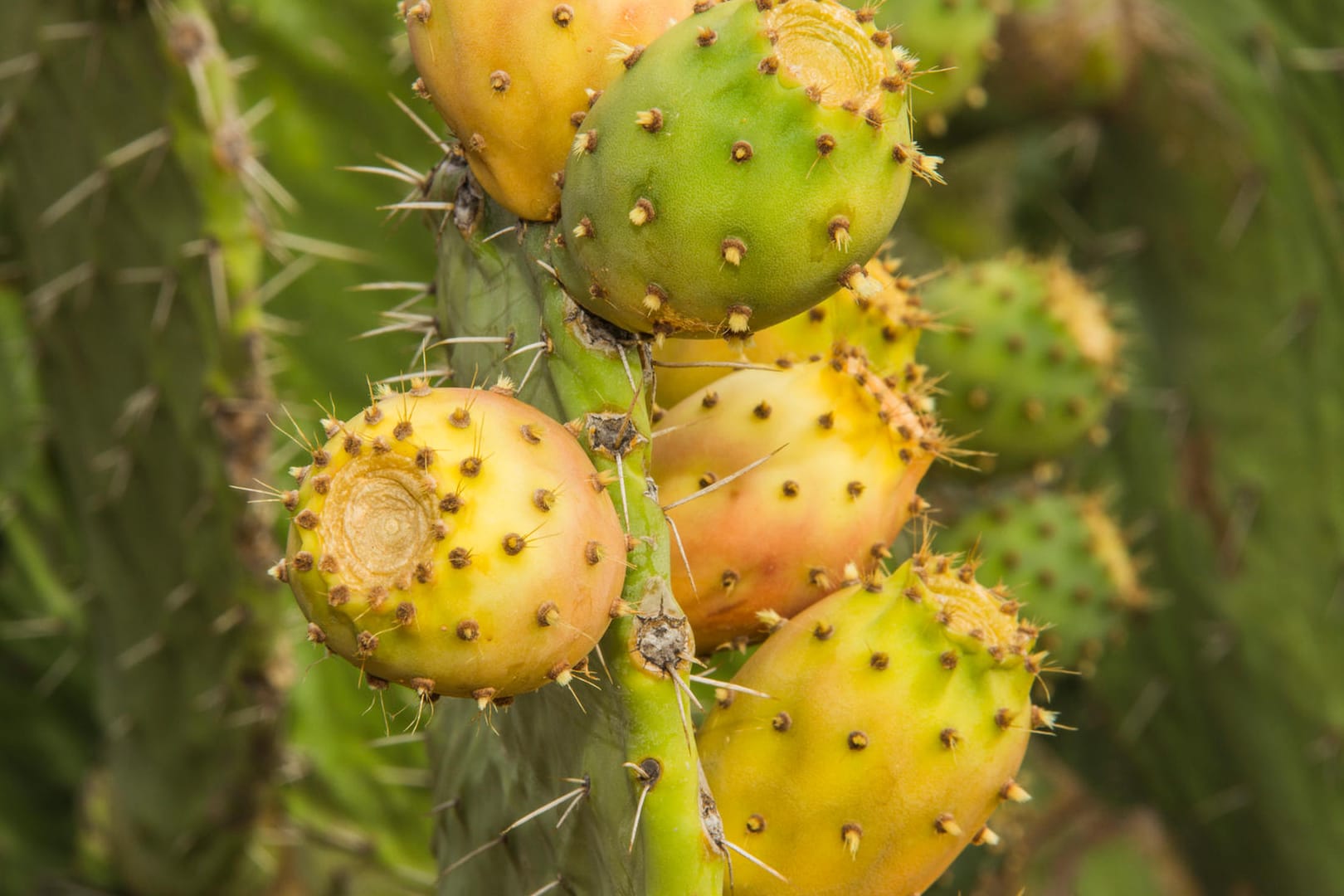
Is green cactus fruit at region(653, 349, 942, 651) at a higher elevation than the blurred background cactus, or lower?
higher

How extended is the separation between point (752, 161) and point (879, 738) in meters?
0.35

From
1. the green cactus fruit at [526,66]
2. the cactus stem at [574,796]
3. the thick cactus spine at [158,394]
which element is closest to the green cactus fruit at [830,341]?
the green cactus fruit at [526,66]

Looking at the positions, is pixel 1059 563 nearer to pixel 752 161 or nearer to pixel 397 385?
pixel 397 385

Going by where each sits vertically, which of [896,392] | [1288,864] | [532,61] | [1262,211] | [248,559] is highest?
[532,61]

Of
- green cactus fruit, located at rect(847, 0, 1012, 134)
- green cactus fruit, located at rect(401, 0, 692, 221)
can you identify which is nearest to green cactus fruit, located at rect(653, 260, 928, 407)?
green cactus fruit, located at rect(401, 0, 692, 221)

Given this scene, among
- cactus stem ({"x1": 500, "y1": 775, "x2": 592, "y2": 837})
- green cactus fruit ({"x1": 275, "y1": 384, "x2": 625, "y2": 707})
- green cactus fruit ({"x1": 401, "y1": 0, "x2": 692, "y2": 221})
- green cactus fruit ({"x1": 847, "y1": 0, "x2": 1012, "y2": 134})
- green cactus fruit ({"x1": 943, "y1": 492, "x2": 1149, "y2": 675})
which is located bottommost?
green cactus fruit ({"x1": 943, "y1": 492, "x2": 1149, "y2": 675})

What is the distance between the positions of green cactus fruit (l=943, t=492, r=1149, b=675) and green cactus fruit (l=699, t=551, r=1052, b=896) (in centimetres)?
79

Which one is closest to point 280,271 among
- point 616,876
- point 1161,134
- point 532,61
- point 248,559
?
point 248,559

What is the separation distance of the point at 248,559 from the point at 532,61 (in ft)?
3.20

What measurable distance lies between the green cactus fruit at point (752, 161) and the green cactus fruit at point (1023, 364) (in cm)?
91

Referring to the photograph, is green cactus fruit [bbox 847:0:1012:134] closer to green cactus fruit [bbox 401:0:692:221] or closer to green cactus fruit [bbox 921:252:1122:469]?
green cactus fruit [bbox 921:252:1122:469]

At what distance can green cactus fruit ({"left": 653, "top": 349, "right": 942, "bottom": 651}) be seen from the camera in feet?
2.72

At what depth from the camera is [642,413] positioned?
72 centimetres

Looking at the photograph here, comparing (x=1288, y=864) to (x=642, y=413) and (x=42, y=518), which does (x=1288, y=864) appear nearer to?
(x=642, y=413)
